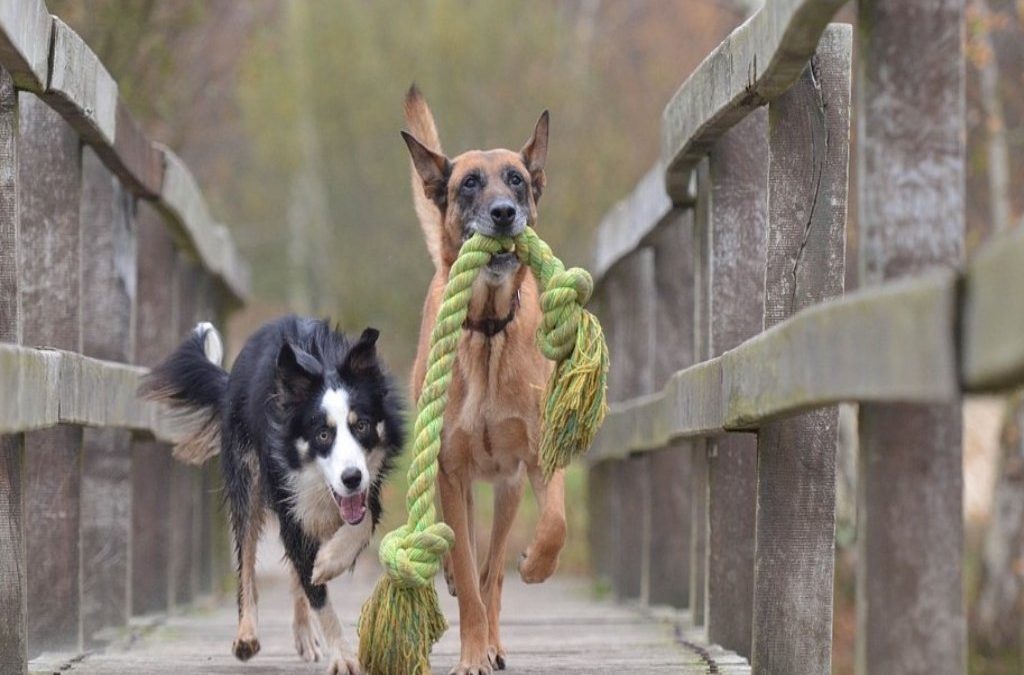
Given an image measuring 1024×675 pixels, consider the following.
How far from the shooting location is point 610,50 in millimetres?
28109

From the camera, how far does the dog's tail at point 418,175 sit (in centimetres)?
602

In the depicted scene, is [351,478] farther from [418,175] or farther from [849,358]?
[849,358]

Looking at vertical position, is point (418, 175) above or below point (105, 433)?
above

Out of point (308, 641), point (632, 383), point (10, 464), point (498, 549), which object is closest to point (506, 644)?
point (498, 549)

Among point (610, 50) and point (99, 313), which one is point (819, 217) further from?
point (610, 50)

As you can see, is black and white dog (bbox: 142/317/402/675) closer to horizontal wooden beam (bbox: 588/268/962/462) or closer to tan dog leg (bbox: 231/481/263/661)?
tan dog leg (bbox: 231/481/263/661)

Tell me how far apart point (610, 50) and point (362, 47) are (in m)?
4.14

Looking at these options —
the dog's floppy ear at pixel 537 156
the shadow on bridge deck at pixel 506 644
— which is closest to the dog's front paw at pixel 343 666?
the shadow on bridge deck at pixel 506 644

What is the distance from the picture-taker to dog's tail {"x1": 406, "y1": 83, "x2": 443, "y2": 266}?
19.8ft

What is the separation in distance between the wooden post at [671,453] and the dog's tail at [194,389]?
2105 mm

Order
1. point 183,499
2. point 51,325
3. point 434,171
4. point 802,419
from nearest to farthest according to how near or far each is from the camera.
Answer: point 802,419, point 51,325, point 434,171, point 183,499

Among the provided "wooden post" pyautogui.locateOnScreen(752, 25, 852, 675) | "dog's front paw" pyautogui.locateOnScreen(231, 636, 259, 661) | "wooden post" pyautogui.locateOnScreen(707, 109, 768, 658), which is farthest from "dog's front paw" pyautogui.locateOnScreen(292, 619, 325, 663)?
"wooden post" pyautogui.locateOnScreen(752, 25, 852, 675)

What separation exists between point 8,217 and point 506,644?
261 cm

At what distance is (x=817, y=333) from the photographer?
10.4 ft
